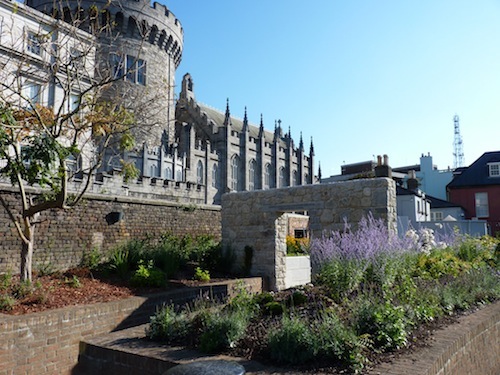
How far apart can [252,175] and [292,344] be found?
4059cm

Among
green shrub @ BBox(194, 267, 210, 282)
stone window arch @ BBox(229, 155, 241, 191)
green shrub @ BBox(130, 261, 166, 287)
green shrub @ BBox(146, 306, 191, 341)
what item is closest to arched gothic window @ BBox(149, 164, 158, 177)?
stone window arch @ BBox(229, 155, 241, 191)

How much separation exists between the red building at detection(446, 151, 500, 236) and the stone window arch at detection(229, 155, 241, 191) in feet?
64.6

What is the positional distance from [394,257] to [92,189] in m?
12.8

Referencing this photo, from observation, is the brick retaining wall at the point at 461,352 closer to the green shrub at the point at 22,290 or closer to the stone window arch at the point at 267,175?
the green shrub at the point at 22,290

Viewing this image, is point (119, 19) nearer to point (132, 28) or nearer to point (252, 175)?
point (132, 28)

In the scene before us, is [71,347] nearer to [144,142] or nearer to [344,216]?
[344,216]

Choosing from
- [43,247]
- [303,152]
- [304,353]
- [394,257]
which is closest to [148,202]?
[43,247]

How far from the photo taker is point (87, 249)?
1148cm

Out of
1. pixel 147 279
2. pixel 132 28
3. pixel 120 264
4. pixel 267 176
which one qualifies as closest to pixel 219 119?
pixel 267 176

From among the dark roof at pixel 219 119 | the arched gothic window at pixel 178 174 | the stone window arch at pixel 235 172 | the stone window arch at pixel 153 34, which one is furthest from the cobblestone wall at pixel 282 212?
the dark roof at pixel 219 119

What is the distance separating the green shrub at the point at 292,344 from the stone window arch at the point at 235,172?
1447 inches

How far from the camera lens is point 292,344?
4719mm

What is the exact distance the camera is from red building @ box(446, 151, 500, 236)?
31.8m

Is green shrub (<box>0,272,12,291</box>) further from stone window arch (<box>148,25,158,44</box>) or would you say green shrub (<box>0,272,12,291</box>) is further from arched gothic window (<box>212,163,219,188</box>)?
arched gothic window (<box>212,163,219,188</box>)
